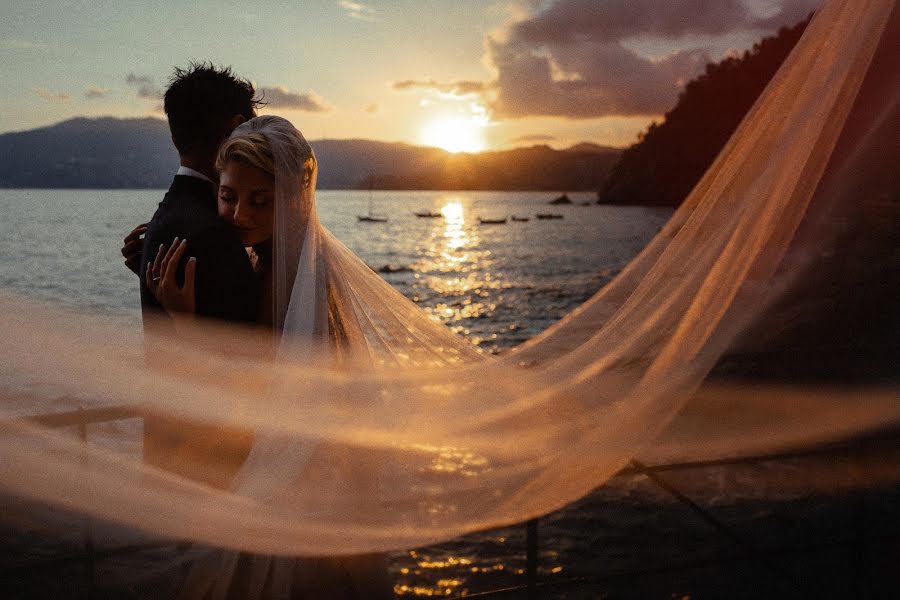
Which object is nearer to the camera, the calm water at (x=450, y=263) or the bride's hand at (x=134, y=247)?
the bride's hand at (x=134, y=247)

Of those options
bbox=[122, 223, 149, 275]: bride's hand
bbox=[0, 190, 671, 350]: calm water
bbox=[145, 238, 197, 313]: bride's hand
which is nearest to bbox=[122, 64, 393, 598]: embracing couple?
bbox=[145, 238, 197, 313]: bride's hand

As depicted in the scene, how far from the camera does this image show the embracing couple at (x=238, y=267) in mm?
1897

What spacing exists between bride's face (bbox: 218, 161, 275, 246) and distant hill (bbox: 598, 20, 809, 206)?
27893 mm

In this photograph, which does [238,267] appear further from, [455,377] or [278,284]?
[455,377]

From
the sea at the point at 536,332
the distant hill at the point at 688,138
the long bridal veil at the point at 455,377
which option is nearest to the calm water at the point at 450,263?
the sea at the point at 536,332

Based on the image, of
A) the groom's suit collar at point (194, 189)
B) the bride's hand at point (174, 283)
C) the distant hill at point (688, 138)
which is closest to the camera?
the bride's hand at point (174, 283)

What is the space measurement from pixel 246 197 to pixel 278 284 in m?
0.25

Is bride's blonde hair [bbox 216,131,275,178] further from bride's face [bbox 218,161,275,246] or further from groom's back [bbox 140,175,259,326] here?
groom's back [bbox 140,175,259,326]

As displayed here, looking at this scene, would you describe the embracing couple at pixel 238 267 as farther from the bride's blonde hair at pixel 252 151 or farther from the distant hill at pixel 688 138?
the distant hill at pixel 688 138

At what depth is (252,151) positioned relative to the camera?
1892 millimetres

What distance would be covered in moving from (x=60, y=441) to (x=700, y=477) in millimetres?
16067

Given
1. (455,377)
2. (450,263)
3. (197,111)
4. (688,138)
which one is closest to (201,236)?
(197,111)

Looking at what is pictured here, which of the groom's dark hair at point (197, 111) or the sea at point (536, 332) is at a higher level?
the groom's dark hair at point (197, 111)

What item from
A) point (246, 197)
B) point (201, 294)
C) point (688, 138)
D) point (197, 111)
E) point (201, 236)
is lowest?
point (201, 294)
